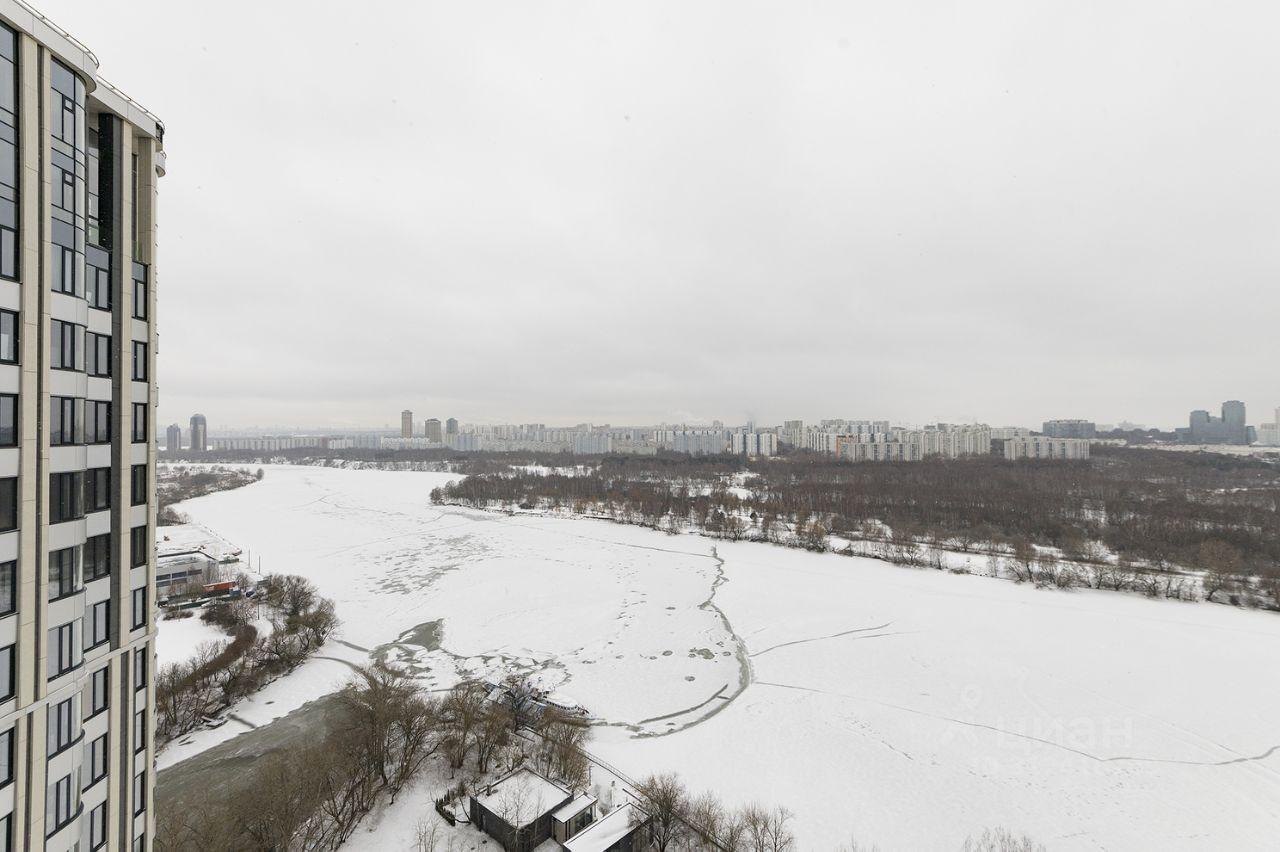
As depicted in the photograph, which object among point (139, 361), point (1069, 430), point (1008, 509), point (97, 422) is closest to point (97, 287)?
point (139, 361)

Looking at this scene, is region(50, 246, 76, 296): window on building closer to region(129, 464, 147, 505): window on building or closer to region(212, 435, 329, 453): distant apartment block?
region(129, 464, 147, 505): window on building

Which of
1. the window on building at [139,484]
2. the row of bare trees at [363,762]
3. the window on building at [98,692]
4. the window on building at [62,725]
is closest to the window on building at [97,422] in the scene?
the window on building at [139,484]

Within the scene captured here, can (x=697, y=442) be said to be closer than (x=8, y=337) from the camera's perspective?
No

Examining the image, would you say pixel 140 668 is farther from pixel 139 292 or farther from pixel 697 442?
pixel 697 442

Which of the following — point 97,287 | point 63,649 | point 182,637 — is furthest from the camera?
point 182,637

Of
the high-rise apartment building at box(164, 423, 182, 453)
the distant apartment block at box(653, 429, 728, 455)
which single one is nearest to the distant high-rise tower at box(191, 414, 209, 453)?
the high-rise apartment building at box(164, 423, 182, 453)

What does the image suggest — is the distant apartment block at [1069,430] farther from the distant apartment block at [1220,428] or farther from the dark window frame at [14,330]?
the dark window frame at [14,330]
